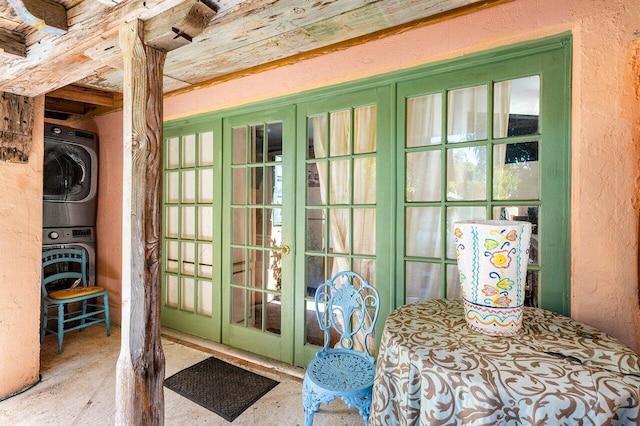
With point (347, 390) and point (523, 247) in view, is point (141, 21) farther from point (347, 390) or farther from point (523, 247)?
point (347, 390)

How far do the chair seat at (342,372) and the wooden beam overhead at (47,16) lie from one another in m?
2.24

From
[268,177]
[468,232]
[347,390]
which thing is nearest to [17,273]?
[268,177]

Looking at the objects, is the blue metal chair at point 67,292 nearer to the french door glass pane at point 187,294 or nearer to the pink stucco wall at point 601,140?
the french door glass pane at point 187,294

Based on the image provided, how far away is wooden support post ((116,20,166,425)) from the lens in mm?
1450

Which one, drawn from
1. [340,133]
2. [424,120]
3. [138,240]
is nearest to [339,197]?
[340,133]

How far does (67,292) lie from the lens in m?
2.97

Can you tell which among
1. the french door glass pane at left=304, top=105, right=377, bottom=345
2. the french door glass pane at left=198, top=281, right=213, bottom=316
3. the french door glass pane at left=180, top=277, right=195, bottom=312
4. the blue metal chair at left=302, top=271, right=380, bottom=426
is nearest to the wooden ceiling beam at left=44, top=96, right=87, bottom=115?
the french door glass pane at left=180, top=277, right=195, bottom=312

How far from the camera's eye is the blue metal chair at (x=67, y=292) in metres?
2.85

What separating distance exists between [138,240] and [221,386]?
141 cm

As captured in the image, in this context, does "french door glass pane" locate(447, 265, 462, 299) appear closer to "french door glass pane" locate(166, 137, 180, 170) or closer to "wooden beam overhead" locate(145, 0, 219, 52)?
"wooden beam overhead" locate(145, 0, 219, 52)

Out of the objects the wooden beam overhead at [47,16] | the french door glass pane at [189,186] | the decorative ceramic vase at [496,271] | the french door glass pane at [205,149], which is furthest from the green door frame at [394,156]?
the wooden beam overhead at [47,16]

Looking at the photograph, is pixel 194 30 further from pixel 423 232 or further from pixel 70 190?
pixel 70 190

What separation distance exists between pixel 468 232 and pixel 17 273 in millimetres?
2993

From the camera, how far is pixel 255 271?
2775 mm
